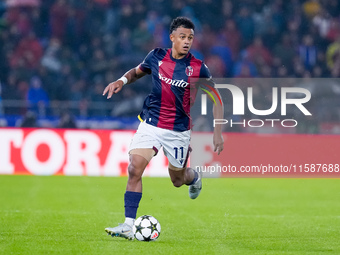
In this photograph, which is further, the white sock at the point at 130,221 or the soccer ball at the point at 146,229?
the white sock at the point at 130,221

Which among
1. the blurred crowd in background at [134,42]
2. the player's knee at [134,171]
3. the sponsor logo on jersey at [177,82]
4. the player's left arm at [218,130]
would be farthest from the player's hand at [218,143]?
the blurred crowd in background at [134,42]

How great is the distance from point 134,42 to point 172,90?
12.1 m

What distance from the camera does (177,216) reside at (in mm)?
8914

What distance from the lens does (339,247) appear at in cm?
641

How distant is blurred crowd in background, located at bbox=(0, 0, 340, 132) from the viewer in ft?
58.7

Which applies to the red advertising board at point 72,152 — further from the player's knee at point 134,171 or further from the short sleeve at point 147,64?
the player's knee at point 134,171

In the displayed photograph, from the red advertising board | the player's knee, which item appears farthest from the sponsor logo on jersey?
the red advertising board

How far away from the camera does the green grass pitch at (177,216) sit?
6340 millimetres

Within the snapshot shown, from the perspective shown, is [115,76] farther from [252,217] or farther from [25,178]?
[252,217]

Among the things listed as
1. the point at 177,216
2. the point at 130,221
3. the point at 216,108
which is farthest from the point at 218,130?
the point at 177,216

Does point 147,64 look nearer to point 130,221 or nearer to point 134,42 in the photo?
point 130,221

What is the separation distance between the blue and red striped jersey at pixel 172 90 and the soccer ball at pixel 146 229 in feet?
3.56

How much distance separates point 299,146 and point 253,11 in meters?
7.81

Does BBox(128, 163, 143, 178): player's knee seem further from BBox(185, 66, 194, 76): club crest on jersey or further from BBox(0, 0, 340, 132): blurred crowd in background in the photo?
BBox(0, 0, 340, 132): blurred crowd in background
